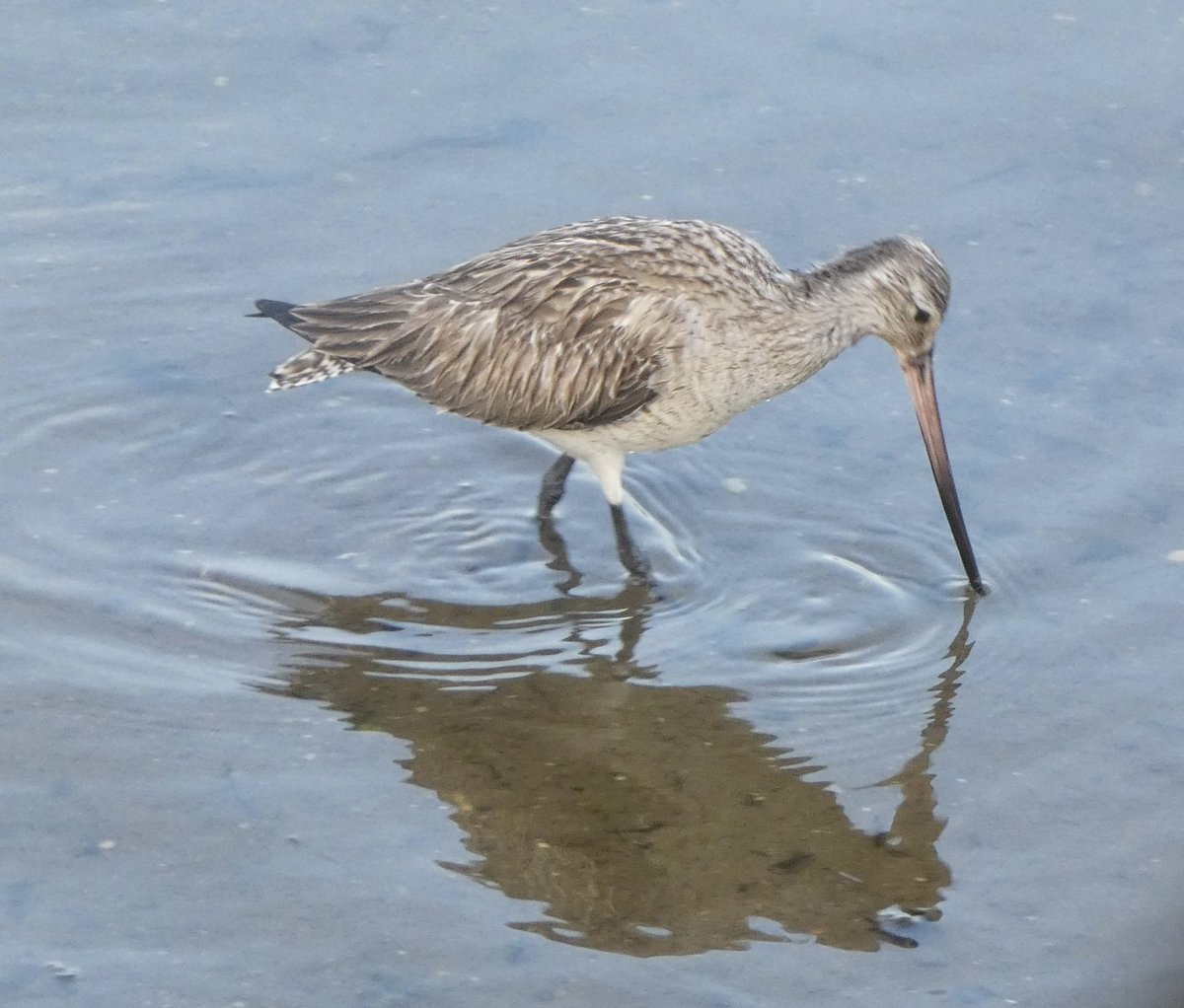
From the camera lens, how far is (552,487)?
7.62 metres

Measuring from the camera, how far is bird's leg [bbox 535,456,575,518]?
7.62 metres

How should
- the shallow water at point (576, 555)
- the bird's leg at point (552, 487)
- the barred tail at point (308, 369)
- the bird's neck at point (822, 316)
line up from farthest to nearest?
the bird's leg at point (552, 487) → the barred tail at point (308, 369) → the bird's neck at point (822, 316) → the shallow water at point (576, 555)

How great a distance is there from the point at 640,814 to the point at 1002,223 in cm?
419

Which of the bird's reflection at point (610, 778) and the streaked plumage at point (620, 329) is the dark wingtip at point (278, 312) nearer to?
the streaked plumage at point (620, 329)

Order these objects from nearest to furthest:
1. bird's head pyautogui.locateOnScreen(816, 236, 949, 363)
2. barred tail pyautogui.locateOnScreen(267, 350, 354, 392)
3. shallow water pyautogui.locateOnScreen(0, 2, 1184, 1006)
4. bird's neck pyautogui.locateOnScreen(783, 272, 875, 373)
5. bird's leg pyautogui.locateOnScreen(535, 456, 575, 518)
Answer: shallow water pyautogui.locateOnScreen(0, 2, 1184, 1006) < bird's head pyautogui.locateOnScreen(816, 236, 949, 363) < bird's neck pyautogui.locateOnScreen(783, 272, 875, 373) < barred tail pyautogui.locateOnScreen(267, 350, 354, 392) < bird's leg pyautogui.locateOnScreen(535, 456, 575, 518)

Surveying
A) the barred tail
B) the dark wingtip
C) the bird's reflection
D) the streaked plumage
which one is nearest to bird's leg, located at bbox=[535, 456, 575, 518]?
the streaked plumage

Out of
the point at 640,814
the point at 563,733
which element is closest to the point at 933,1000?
the point at 640,814

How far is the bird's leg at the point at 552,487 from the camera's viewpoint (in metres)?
7.62

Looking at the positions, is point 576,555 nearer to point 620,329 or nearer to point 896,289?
point 620,329

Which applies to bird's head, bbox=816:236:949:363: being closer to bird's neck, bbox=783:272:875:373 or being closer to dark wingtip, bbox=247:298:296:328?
bird's neck, bbox=783:272:875:373

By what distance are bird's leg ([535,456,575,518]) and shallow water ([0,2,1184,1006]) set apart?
11cm

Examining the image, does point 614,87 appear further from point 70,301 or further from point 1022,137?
point 70,301

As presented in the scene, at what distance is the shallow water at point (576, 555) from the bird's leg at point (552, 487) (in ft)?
0.37

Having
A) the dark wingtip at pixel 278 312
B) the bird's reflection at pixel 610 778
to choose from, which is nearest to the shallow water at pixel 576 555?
the bird's reflection at pixel 610 778
